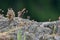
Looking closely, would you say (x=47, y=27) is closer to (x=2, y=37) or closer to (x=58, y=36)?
(x=58, y=36)

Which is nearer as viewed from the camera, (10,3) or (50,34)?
(50,34)

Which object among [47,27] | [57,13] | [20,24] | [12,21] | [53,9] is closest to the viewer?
[20,24]

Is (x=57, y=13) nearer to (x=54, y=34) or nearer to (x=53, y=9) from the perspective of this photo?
(x=53, y=9)

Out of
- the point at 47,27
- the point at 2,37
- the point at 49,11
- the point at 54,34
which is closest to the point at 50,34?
the point at 54,34

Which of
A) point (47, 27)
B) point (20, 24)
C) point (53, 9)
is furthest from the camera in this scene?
point (53, 9)

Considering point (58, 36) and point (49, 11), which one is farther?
point (49, 11)

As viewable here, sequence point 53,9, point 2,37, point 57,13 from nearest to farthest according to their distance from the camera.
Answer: point 2,37 < point 57,13 < point 53,9

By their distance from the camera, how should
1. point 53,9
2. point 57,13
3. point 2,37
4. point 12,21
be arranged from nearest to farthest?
point 2,37 < point 12,21 < point 57,13 < point 53,9

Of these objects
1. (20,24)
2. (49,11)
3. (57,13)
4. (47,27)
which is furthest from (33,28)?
(49,11)

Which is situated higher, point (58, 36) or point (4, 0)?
point (4, 0)
